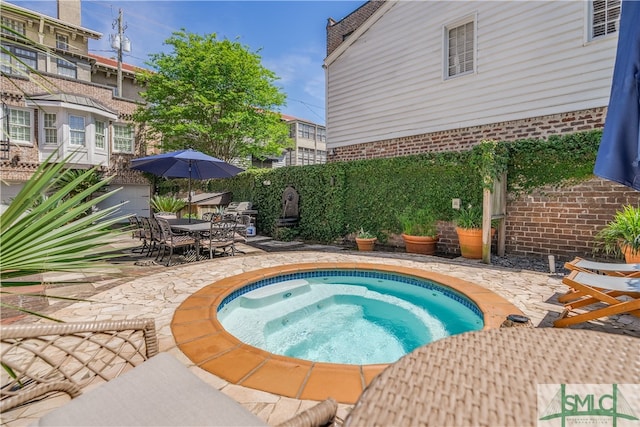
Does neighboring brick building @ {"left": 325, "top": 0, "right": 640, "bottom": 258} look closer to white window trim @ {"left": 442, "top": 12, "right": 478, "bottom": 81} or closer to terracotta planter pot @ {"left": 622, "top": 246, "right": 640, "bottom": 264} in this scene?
white window trim @ {"left": 442, "top": 12, "right": 478, "bottom": 81}

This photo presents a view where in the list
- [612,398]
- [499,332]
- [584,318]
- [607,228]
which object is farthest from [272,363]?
[607,228]

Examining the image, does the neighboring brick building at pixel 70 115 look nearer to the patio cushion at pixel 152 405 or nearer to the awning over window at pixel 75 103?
the awning over window at pixel 75 103

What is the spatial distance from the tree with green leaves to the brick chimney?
10060 mm

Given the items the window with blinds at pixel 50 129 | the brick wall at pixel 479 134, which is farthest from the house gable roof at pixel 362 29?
the window with blinds at pixel 50 129

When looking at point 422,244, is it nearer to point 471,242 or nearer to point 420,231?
point 420,231

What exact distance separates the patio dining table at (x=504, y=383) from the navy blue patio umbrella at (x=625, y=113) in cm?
178

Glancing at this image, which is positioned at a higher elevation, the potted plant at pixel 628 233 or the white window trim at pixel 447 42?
the white window trim at pixel 447 42

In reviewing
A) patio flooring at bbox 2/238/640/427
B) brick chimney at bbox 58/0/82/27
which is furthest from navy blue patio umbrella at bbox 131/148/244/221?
brick chimney at bbox 58/0/82/27

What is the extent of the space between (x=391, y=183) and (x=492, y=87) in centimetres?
320

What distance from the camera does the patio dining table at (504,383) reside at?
0.91 metres

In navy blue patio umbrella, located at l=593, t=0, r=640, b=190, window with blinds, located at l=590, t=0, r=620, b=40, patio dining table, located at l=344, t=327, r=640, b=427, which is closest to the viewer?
patio dining table, located at l=344, t=327, r=640, b=427

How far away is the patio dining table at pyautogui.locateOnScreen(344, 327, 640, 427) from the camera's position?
914 mm

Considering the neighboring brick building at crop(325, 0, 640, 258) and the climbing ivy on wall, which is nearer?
the climbing ivy on wall

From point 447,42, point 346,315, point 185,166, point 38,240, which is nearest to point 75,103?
point 185,166
